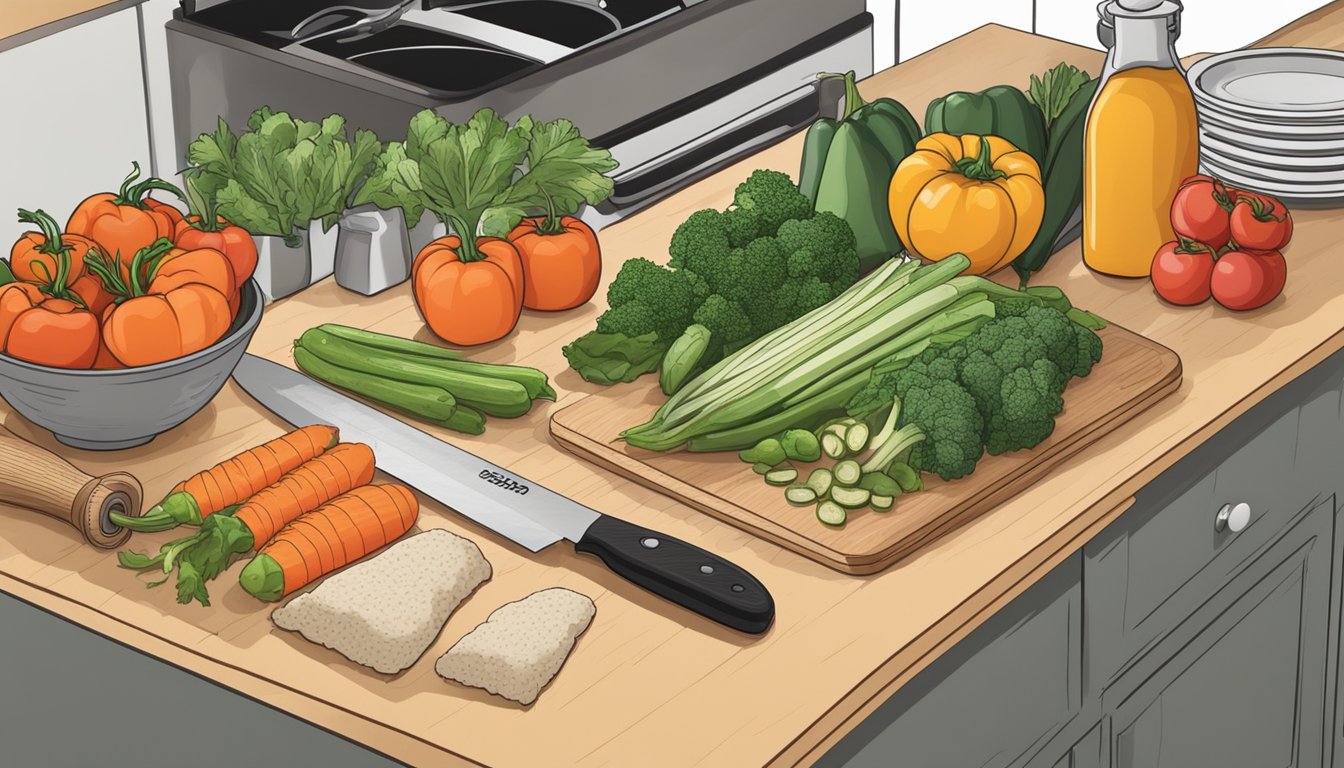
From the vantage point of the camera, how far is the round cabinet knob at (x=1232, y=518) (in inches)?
71.6

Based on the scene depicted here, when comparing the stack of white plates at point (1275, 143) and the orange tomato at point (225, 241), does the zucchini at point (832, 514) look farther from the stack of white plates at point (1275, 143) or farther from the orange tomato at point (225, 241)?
the stack of white plates at point (1275, 143)

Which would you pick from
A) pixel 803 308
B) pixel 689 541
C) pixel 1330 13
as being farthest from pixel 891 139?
pixel 1330 13

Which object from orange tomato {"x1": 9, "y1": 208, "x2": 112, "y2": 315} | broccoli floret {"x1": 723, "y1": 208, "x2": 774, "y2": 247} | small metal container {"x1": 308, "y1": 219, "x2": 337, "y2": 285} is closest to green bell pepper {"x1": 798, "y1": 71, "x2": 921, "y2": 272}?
broccoli floret {"x1": 723, "y1": 208, "x2": 774, "y2": 247}

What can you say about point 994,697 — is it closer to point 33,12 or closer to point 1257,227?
point 1257,227

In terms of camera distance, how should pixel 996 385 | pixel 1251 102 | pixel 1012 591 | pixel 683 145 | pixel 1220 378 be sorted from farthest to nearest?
pixel 683 145 → pixel 1251 102 → pixel 1220 378 → pixel 996 385 → pixel 1012 591

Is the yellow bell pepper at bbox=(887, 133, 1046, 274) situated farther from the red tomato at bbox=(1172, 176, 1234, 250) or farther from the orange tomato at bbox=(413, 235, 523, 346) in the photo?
the orange tomato at bbox=(413, 235, 523, 346)

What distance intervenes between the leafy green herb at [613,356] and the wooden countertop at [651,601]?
1.0 inches

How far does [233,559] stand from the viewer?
153 centimetres

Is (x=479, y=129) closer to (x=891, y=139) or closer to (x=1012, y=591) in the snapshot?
(x=891, y=139)

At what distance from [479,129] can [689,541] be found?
1.99ft

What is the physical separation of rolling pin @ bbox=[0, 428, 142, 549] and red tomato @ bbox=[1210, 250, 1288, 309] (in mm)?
1150

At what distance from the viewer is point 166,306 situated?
62.9 inches

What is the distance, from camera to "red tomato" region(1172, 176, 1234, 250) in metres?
1.90

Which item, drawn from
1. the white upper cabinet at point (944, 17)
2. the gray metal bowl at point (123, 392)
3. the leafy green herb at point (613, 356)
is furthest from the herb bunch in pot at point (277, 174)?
the white upper cabinet at point (944, 17)
